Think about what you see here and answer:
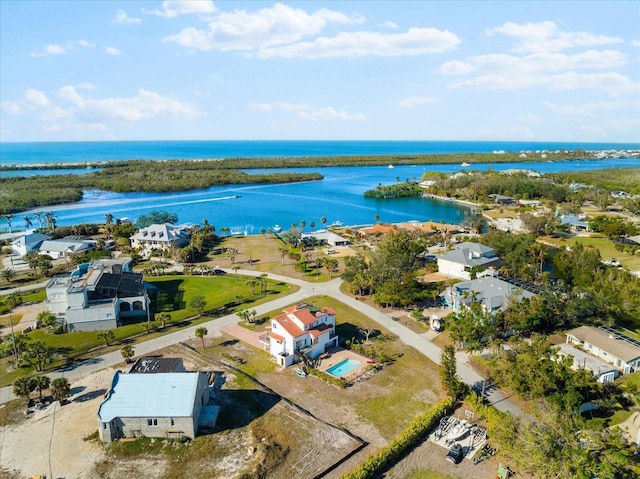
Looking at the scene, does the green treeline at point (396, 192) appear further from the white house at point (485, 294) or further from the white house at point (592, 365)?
the white house at point (592, 365)

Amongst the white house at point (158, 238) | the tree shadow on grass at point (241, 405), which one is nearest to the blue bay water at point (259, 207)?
the white house at point (158, 238)

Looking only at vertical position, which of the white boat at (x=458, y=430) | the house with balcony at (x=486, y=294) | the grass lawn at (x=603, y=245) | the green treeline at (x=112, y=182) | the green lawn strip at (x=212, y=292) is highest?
the green treeline at (x=112, y=182)

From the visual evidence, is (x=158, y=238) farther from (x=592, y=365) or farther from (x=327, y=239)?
(x=592, y=365)

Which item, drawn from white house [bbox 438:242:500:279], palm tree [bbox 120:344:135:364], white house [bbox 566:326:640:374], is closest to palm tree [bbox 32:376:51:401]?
palm tree [bbox 120:344:135:364]

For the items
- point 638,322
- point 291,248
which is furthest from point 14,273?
point 638,322

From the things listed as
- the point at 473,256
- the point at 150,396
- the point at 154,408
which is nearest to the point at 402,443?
the point at 154,408

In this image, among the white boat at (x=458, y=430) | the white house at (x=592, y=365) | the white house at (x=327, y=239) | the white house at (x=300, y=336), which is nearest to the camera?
the white boat at (x=458, y=430)

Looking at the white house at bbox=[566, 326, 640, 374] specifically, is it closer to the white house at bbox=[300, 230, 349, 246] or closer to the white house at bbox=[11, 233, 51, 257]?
the white house at bbox=[300, 230, 349, 246]
